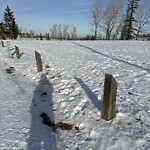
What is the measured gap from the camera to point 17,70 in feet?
34.7

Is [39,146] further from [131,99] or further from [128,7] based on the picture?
[128,7]

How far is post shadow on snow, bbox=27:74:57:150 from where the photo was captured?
3976 millimetres

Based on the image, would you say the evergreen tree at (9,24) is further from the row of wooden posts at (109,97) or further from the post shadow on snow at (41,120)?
the row of wooden posts at (109,97)

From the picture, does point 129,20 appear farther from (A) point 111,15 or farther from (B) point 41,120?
(B) point 41,120

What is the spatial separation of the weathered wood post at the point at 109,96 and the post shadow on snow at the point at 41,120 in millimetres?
1508

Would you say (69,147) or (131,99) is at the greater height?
(131,99)

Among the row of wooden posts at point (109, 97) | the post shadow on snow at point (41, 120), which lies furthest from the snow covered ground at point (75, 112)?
the row of wooden posts at point (109, 97)

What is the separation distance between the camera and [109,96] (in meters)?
4.07

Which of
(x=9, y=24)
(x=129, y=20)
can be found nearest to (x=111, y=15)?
(x=129, y=20)

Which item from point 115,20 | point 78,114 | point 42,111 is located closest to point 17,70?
point 42,111

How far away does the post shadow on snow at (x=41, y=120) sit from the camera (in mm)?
3976

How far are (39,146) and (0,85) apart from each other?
16.7 ft

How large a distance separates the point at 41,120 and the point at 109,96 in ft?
7.45

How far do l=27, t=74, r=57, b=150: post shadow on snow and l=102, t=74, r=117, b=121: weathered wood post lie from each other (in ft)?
4.95
